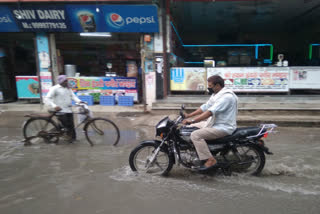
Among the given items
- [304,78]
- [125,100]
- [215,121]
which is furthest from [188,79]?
[215,121]

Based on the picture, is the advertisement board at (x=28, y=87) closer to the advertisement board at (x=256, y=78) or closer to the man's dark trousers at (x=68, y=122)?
the man's dark trousers at (x=68, y=122)

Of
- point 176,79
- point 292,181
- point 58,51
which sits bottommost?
point 292,181

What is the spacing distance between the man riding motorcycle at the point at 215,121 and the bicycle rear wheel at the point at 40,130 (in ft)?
11.4

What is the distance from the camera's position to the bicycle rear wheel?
5.59 meters

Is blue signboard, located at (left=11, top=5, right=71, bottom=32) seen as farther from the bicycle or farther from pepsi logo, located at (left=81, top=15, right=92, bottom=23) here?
the bicycle

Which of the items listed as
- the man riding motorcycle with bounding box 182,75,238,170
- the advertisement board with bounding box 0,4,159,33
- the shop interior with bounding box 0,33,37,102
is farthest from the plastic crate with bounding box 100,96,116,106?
the man riding motorcycle with bounding box 182,75,238,170

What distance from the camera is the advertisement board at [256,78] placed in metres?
8.76

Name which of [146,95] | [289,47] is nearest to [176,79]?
[146,95]

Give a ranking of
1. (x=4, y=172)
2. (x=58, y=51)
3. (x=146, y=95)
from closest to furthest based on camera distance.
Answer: (x=4, y=172) < (x=146, y=95) < (x=58, y=51)

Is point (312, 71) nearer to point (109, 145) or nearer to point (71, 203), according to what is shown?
point (109, 145)

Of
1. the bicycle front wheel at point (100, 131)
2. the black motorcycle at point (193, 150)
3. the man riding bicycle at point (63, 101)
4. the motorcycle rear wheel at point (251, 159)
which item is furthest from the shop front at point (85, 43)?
the motorcycle rear wheel at point (251, 159)

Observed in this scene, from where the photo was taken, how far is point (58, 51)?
32.5 feet

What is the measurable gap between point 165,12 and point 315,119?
6039 millimetres

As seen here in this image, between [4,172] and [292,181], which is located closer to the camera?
[292,181]
